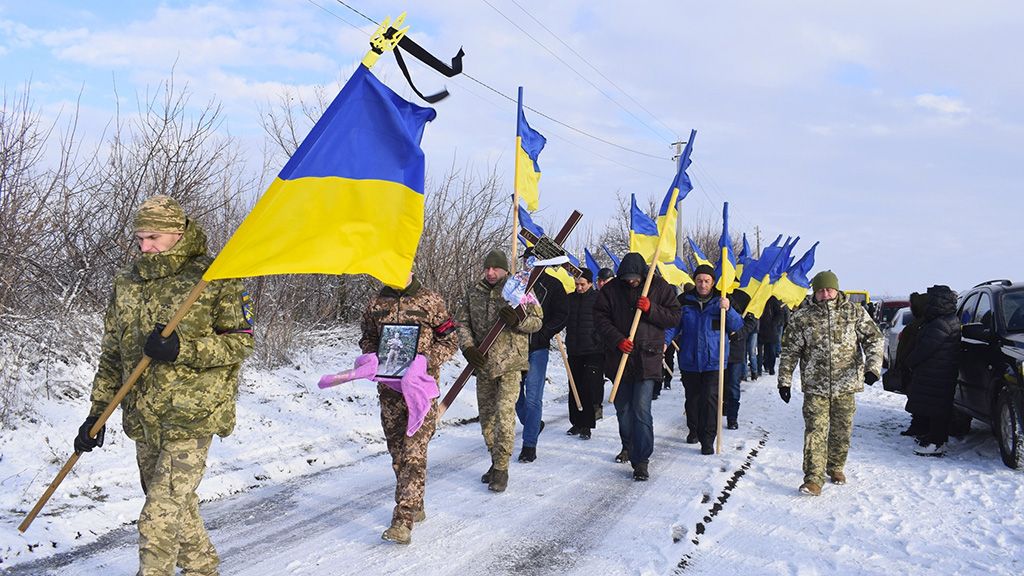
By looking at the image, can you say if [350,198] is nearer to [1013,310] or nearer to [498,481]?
[498,481]

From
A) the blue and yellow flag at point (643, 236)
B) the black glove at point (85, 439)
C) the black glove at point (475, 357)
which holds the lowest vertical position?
the black glove at point (85, 439)

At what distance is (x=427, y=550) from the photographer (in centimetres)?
472

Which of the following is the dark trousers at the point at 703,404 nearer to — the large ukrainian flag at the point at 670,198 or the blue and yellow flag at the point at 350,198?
the large ukrainian flag at the point at 670,198

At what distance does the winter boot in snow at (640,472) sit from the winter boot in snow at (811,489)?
1.34 meters

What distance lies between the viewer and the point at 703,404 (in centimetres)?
818

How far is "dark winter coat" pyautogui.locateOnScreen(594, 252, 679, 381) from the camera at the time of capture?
677 cm

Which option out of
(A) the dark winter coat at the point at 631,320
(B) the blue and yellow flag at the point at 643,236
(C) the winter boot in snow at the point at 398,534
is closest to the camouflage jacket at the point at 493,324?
(A) the dark winter coat at the point at 631,320

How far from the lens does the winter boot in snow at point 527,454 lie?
738 cm

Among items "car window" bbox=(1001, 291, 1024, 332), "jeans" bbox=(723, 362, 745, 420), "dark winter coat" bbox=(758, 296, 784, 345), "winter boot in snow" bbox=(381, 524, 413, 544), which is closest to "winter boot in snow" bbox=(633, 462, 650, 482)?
"winter boot in snow" bbox=(381, 524, 413, 544)

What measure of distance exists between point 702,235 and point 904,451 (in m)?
41.4

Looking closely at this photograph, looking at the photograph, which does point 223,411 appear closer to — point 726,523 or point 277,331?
point 726,523

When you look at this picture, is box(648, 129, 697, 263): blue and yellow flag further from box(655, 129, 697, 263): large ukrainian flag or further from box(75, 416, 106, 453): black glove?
box(75, 416, 106, 453): black glove

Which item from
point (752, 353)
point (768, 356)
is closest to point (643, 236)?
point (752, 353)

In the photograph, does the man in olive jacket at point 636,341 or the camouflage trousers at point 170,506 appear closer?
the camouflage trousers at point 170,506
